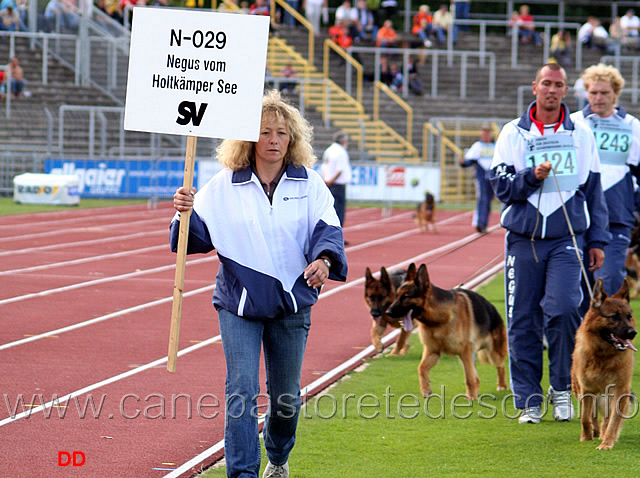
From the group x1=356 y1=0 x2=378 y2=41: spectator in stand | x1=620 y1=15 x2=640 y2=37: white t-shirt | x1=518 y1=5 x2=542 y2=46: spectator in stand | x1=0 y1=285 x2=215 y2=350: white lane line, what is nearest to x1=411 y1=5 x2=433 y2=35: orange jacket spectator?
x1=356 y1=0 x2=378 y2=41: spectator in stand

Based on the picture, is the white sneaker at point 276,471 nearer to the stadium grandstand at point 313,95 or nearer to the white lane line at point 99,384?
the white lane line at point 99,384

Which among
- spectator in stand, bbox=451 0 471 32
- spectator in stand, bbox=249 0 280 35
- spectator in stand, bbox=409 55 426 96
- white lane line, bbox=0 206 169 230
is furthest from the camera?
spectator in stand, bbox=451 0 471 32

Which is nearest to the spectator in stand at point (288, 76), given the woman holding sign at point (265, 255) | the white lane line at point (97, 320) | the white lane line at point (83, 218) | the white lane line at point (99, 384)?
the white lane line at point (83, 218)

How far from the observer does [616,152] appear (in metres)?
8.77

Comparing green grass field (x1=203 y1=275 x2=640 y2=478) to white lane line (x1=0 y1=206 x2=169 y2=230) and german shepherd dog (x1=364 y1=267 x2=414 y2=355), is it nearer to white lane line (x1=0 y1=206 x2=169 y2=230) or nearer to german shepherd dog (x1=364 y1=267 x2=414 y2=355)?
german shepherd dog (x1=364 y1=267 x2=414 y2=355)

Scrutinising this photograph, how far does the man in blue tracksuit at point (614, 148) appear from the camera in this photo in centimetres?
862

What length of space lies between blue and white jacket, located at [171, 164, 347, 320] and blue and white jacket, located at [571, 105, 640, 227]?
4.08 metres

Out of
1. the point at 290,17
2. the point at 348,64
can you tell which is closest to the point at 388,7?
the point at 290,17

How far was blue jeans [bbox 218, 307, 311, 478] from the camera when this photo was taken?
5.14 meters

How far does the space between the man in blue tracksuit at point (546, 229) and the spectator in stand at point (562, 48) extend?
35.5 meters

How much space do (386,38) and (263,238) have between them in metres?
36.3

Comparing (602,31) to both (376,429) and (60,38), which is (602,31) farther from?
(376,429)

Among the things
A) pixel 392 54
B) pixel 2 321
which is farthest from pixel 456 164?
pixel 2 321

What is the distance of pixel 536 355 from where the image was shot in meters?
7.29
